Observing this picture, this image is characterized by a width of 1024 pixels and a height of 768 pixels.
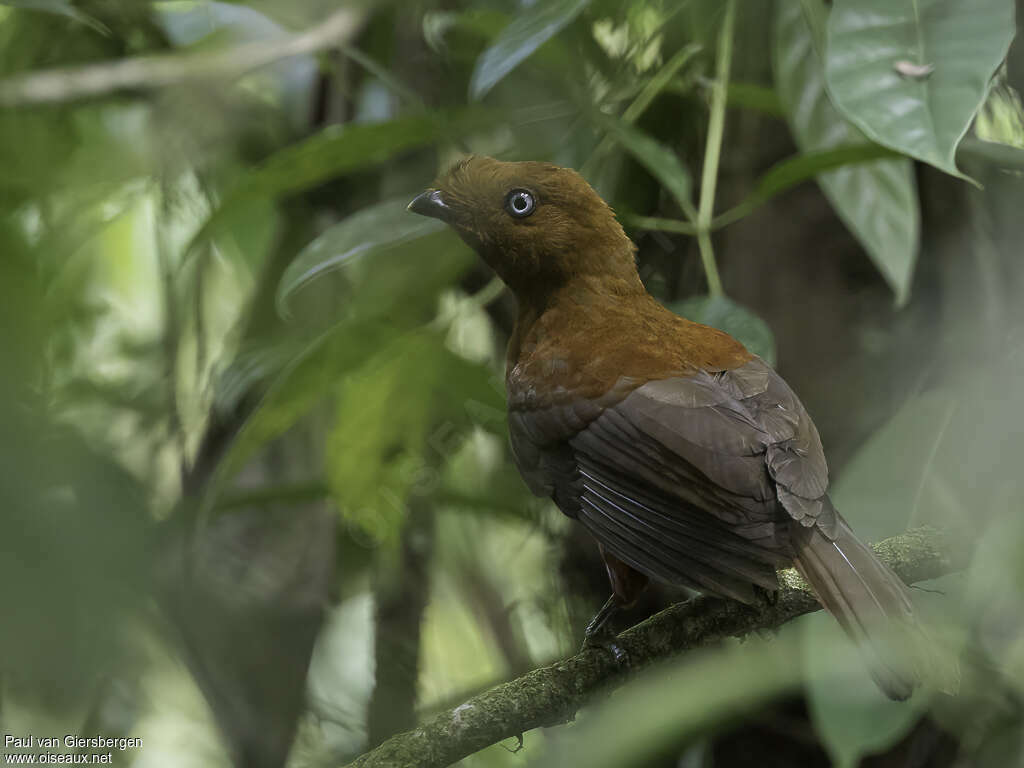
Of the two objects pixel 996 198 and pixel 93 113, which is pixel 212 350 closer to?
pixel 93 113

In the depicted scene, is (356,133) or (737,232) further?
(737,232)

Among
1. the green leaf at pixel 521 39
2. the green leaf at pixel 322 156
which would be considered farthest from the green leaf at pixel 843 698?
the green leaf at pixel 322 156

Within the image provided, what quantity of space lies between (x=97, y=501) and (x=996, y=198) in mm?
2109

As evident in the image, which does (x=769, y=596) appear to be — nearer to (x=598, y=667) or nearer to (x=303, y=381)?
(x=598, y=667)

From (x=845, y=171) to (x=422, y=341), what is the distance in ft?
3.22

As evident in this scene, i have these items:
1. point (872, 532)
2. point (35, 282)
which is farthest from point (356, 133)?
point (872, 532)

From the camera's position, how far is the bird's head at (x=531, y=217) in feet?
6.81

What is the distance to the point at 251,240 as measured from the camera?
10.1ft

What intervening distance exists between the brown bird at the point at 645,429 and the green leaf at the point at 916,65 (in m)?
0.48

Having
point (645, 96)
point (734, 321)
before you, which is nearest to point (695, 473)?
point (734, 321)

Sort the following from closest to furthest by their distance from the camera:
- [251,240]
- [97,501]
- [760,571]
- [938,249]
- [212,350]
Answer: [760,571], [97,501], [938,249], [251,240], [212,350]

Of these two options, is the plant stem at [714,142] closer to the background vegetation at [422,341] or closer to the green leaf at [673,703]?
the background vegetation at [422,341]

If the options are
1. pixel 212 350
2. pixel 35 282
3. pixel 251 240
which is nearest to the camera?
pixel 35 282

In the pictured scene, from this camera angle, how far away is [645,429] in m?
1.75
